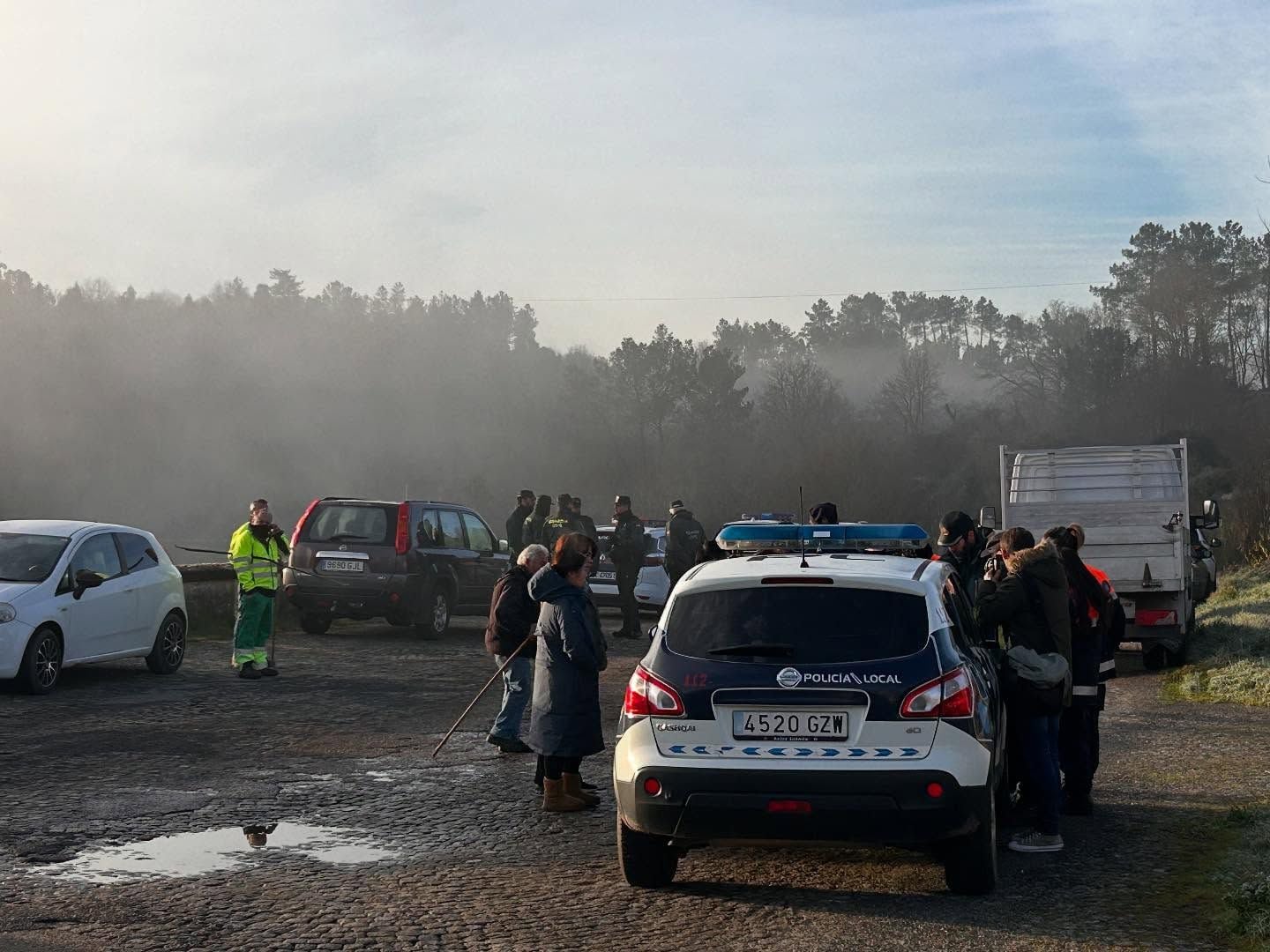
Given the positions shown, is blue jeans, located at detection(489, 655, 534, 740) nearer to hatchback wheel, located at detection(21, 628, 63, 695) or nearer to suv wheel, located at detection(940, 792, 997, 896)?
suv wheel, located at detection(940, 792, 997, 896)

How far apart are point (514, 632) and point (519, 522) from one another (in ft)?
46.0

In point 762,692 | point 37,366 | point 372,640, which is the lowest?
point 372,640

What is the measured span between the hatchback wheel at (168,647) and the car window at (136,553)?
588 millimetres

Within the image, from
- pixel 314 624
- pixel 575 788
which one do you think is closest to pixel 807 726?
pixel 575 788

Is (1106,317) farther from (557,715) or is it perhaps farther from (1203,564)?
(557,715)

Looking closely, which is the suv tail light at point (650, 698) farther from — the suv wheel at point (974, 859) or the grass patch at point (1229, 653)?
the grass patch at point (1229, 653)

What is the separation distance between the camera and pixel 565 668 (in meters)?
8.80

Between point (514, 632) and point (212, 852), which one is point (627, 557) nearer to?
point (514, 632)

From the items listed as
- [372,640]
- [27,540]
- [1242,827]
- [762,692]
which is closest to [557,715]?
[762,692]

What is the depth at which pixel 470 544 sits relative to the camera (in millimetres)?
22516

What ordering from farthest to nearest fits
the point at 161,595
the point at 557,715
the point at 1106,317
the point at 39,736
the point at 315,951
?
the point at 1106,317, the point at 161,595, the point at 39,736, the point at 557,715, the point at 315,951

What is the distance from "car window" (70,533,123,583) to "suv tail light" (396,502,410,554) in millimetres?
5184

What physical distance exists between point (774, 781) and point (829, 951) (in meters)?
0.82

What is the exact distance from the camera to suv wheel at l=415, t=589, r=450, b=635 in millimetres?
20719
